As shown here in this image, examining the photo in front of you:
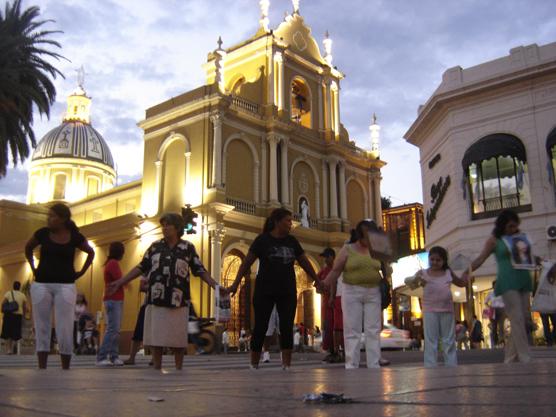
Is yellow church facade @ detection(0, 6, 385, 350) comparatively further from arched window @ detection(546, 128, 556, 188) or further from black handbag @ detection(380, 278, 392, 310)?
black handbag @ detection(380, 278, 392, 310)

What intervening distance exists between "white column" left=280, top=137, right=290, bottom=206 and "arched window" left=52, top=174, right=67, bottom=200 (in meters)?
26.2

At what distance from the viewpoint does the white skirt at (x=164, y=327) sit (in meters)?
6.39

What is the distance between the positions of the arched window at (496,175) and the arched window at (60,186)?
124 ft

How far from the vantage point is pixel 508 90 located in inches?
889

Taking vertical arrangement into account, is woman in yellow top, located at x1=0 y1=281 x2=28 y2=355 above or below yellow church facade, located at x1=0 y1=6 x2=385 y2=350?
below

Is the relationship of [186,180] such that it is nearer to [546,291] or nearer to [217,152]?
[217,152]

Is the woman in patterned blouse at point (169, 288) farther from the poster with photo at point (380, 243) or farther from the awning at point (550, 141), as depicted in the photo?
the awning at point (550, 141)

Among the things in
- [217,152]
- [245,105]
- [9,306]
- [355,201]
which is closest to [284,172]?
[245,105]

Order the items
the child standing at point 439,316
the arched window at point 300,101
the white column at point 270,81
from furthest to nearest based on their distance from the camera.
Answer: the arched window at point 300,101, the white column at point 270,81, the child standing at point 439,316

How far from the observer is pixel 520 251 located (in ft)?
22.0

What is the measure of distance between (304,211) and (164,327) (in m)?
27.7

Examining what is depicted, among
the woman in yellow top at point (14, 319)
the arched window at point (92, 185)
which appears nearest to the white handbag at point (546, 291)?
the woman in yellow top at point (14, 319)

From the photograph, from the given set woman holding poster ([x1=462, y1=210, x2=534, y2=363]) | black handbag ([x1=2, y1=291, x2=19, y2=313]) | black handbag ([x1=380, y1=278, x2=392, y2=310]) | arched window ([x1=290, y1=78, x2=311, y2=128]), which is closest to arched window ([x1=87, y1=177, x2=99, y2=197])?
arched window ([x1=290, y1=78, x2=311, y2=128])

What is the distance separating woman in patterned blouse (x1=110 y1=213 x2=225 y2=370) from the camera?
21.0 feet
